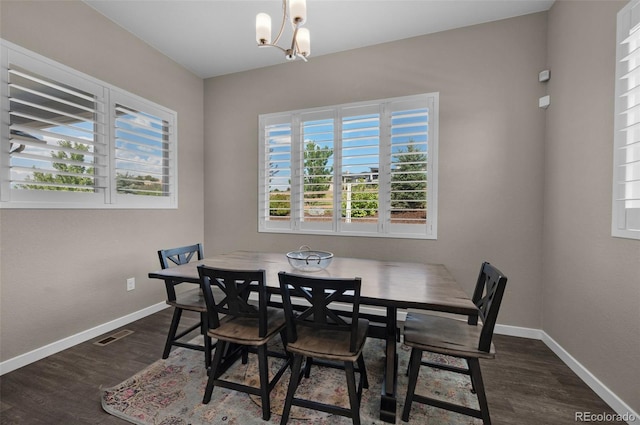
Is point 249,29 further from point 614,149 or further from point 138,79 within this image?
point 614,149

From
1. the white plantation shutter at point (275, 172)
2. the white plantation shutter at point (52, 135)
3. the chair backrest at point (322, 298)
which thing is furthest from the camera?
the white plantation shutter at point (275, 172)

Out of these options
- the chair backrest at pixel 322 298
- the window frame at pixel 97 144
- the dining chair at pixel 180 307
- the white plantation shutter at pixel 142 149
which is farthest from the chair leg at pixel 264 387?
the white plantation shutter at pixel 142 149

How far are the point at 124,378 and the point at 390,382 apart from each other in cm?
187

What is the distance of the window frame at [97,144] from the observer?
196cm

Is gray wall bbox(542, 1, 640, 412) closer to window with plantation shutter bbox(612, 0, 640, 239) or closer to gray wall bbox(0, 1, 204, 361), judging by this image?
window with plantation shutter bbox(612, 0, 640, 239)

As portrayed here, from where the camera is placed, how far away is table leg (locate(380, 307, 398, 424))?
5.04 ft

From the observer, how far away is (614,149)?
1717 mm

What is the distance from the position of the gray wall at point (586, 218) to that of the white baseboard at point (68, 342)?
4.04 meters

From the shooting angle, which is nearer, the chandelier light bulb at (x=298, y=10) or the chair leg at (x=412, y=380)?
the chair leg at (x=412, y=380)

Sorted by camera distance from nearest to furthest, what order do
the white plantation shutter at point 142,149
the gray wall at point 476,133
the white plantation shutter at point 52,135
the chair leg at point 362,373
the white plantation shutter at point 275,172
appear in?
the chair leg at point 362,373 < the white plantation shutter at point 52,135 < the gray wall at point 476,133 < the white plantation shutter at point 142,149 < the white plantation shutter at point 275,172

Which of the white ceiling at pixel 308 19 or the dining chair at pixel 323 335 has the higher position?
the white ceiling at pixel 308 19

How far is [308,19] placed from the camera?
261 centimetres

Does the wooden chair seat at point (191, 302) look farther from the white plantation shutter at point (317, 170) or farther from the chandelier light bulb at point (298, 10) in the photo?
the chandelier light bulb at point (298, 10)

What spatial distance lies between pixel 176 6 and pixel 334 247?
287cm
